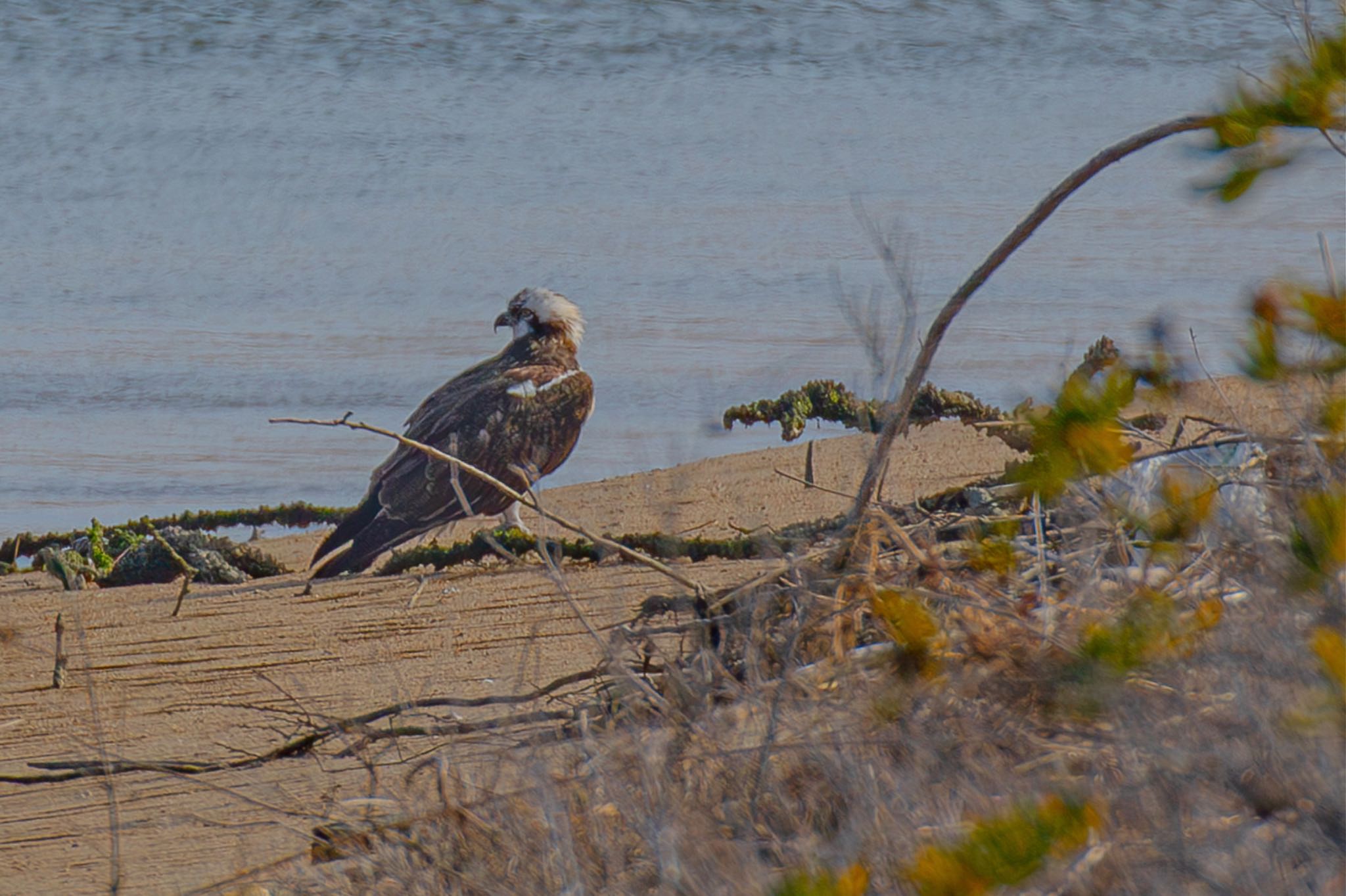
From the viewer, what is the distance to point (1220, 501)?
6.21ft

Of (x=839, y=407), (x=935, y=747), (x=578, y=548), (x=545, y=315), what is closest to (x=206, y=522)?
(x=545, y=315)

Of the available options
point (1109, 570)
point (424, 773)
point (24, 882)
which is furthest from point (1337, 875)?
point (24, 882)

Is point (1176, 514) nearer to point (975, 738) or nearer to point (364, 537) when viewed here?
point (975, 738)

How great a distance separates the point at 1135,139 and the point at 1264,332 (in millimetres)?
585

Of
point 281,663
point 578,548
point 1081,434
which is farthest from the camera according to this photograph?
point 578,548

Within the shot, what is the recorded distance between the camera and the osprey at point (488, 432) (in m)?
5.94

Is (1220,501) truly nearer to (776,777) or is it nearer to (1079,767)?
(1079,767)

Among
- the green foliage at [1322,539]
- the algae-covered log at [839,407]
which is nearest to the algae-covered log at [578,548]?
the algae-covered log at [839,407]

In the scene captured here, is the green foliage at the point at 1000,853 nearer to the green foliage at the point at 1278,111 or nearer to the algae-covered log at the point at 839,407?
the green foliage at the point at 1278,111

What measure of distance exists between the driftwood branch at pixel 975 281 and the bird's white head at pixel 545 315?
4.52 m

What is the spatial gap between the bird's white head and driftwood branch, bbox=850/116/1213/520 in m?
4.52

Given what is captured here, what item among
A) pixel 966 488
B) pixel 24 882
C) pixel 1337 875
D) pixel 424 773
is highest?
pixel 1337 875

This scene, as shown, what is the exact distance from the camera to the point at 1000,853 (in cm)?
119

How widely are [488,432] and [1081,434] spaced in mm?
4796
